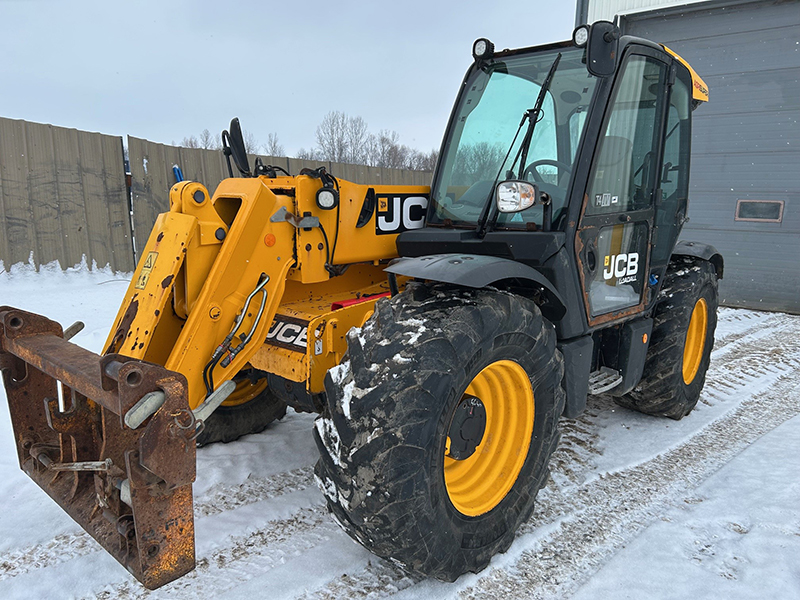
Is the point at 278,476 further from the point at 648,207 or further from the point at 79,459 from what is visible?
the point at 648,207

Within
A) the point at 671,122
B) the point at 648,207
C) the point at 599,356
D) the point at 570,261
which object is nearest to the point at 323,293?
the point at 570,261

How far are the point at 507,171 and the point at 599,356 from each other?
1.50 metres

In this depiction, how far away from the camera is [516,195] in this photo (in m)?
2.71

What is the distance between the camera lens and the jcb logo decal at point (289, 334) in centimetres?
282

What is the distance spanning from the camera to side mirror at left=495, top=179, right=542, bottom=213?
2.71 m

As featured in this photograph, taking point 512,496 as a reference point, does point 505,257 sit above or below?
above

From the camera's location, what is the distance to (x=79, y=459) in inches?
99.2

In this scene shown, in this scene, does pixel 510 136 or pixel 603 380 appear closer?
pixel 510 136

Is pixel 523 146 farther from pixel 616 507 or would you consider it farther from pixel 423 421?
pixel 616 507

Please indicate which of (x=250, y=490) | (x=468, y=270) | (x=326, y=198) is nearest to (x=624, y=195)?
(x=468, y=270)

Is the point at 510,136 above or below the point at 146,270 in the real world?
above

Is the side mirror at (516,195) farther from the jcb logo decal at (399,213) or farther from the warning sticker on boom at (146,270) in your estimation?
the warning sticker on boom at (146,270)

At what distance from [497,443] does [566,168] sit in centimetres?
149

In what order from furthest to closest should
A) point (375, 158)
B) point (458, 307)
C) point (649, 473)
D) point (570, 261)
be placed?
A: point (375, 158) → point (649, 473) → point (570, 261) → point (458, 307)
